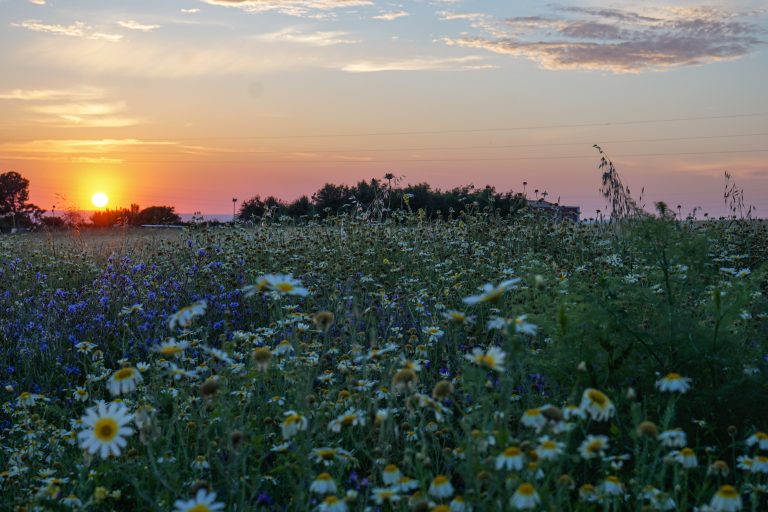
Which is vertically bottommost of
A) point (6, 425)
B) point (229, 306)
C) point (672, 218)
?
point (6, 425)

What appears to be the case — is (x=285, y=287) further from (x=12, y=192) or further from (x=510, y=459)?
(x=12, y=192)

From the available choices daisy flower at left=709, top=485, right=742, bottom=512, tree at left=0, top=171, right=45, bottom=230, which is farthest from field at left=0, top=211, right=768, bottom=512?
tree at left=0, top=171, right=45, bottom=230

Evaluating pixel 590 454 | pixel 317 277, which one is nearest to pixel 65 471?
pixel 590 454

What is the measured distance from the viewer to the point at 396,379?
2.64 m

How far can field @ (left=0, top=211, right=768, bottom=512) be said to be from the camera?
9.01 feet

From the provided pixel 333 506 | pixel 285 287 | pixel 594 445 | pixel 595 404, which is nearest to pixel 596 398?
pixel 595 404

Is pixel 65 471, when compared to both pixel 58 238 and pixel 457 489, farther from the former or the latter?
pixel 58 238

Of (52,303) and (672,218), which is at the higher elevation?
(672,218)

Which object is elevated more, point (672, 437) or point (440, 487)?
point (672, 437)

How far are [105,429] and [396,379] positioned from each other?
108 cm

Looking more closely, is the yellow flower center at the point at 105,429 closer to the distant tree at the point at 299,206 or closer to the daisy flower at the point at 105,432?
the daisy flower at the point at 105,432

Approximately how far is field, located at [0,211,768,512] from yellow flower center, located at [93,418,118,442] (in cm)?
1

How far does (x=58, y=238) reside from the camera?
14.5m

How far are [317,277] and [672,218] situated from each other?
448 cm
